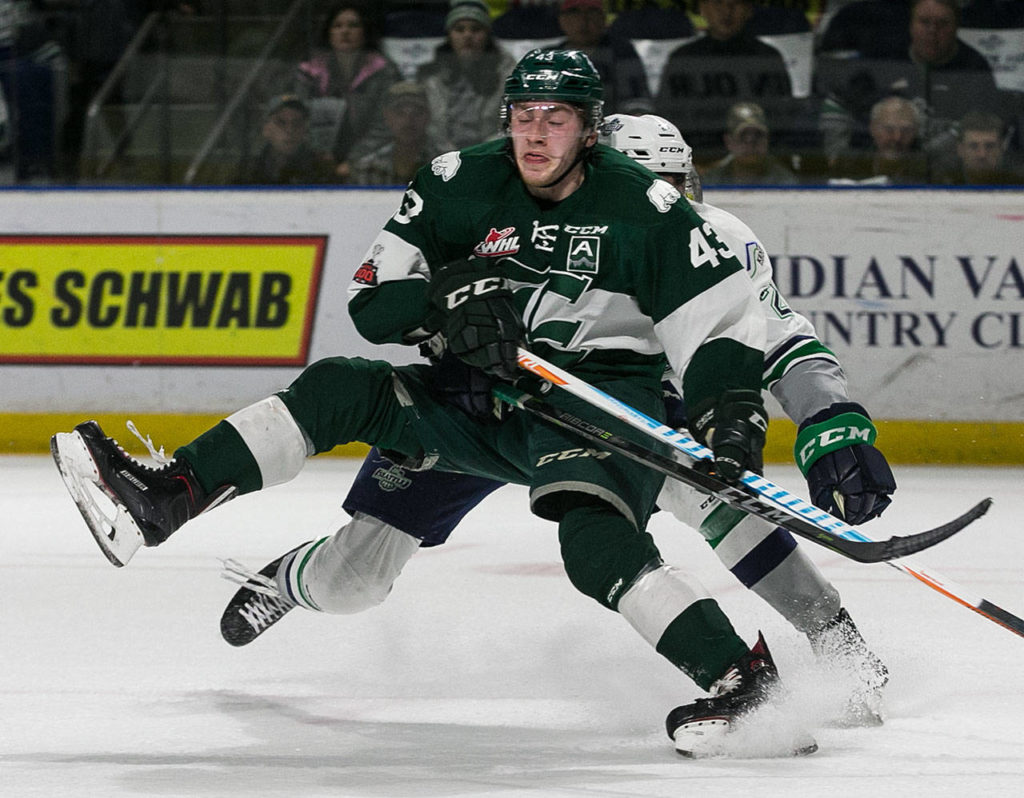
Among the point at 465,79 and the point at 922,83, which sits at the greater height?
the point at 922,83

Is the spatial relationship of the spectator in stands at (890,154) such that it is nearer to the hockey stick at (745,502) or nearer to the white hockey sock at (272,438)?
the hockey stick at (745,502)

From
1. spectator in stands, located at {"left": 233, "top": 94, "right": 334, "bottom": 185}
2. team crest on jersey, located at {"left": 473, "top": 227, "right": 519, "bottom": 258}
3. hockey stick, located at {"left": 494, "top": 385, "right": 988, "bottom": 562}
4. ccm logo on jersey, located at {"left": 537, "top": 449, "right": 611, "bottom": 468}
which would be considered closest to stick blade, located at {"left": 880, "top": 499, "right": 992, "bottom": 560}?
hockey stick, located at {"left": 494, "top": 385, "right": 988, "bottom": 562}

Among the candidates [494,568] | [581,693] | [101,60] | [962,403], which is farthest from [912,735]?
[101,60]

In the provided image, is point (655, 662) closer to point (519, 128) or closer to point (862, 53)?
point (519, 128)

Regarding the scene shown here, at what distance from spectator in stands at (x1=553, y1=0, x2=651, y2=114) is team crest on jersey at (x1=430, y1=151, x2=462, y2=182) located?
3260mm

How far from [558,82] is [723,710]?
3.26 feet

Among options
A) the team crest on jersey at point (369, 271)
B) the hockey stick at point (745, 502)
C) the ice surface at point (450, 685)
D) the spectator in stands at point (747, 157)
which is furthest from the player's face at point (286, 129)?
the hockey stick at point (745, 502)

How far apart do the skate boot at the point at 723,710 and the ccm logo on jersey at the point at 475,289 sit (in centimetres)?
66

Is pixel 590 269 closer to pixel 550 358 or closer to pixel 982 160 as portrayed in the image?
pixel 550 358

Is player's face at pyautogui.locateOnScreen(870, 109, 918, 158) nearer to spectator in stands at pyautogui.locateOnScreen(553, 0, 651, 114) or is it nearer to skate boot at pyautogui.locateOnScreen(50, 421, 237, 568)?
spectator in stands at pyautogui.locateOnScreen(553, 0, 651, 114)

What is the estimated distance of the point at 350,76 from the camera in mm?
6262

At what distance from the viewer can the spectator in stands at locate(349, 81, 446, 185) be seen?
6.15 meters

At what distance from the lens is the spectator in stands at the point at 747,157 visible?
237 inches

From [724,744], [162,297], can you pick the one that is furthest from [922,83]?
[724,744]
